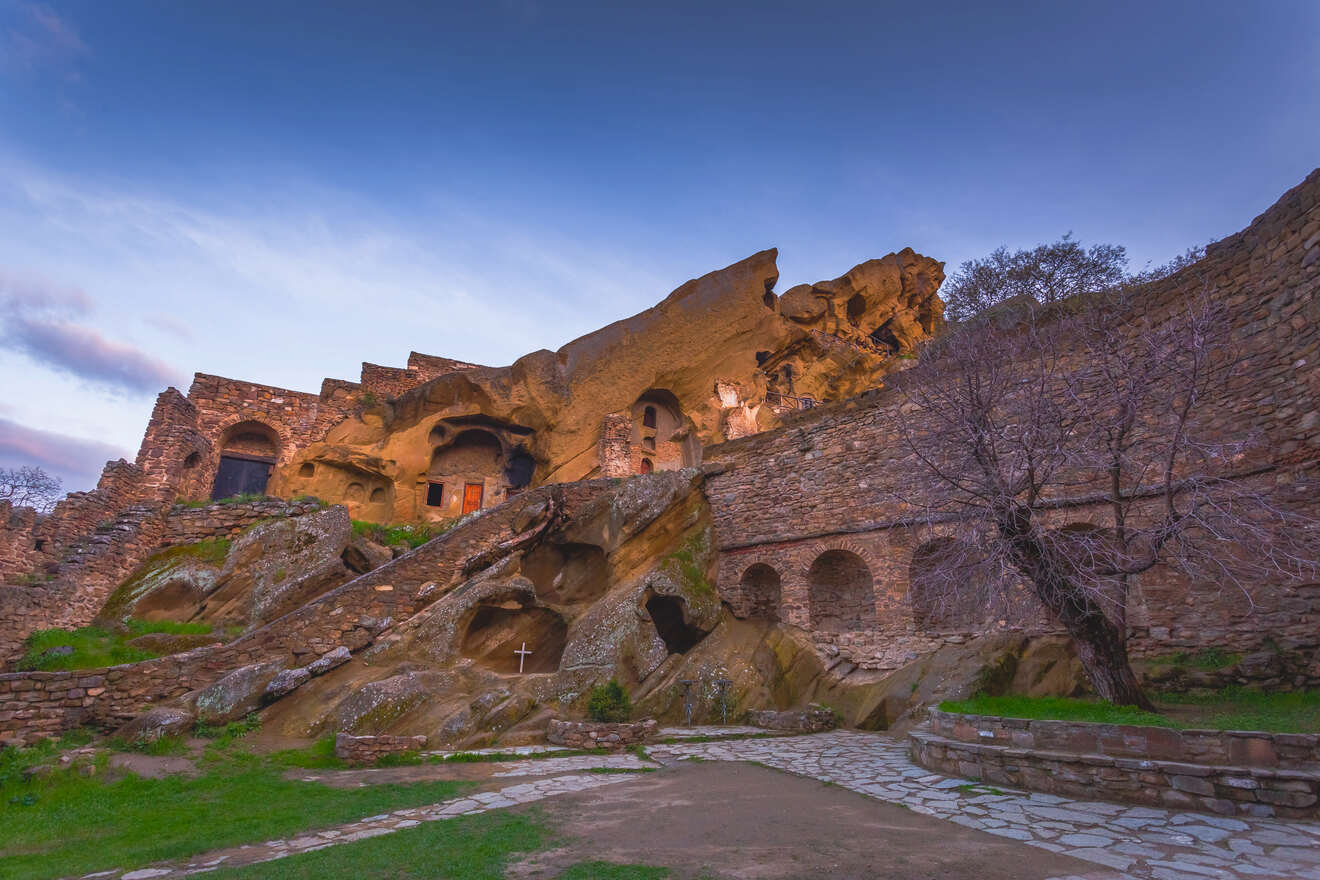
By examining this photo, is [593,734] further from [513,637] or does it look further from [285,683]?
[285,683]

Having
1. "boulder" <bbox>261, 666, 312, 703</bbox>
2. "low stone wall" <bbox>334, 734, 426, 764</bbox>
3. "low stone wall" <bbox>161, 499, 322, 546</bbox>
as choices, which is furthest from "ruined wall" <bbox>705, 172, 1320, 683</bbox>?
"low stone wall" <bbox>161, 499, 322, 546</bbox>

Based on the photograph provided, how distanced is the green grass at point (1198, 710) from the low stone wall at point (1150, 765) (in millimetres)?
316

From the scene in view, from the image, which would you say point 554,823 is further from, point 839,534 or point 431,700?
point 839,534

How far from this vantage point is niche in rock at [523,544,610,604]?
15031 mm

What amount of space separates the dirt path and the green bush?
3.97 metres

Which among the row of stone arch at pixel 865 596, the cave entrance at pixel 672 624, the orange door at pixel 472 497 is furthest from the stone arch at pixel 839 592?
the orange door at pixel 472 497

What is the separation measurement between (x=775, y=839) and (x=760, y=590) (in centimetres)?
1060

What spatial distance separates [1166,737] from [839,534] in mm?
8270

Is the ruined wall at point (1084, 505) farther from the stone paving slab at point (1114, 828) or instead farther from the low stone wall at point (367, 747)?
the low stone wall at point (367, 747)

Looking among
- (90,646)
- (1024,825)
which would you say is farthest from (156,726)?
(1024,825)

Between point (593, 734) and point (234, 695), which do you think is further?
point (234, 695)

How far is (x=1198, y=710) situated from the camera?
7.16 metres

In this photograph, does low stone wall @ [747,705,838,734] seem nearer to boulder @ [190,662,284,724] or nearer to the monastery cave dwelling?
the monastery cave dwelling

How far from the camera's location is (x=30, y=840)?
5.59 metres
